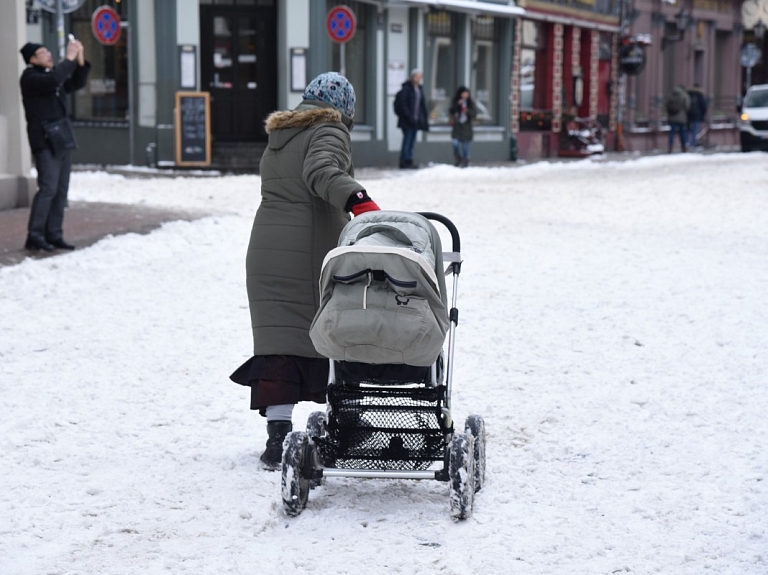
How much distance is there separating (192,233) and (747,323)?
5556 mm

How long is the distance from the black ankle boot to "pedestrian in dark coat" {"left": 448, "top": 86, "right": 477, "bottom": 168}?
67.9ft

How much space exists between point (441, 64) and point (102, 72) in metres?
7.83

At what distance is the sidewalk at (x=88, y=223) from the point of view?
10.9 metres

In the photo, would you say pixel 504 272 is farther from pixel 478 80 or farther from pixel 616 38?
pixel 616 38

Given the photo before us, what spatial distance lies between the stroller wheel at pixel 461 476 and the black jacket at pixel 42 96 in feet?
22.7

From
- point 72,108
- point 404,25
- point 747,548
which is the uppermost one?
point 404,25

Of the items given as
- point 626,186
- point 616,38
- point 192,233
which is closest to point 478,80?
point 616,38

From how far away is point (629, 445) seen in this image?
559cm

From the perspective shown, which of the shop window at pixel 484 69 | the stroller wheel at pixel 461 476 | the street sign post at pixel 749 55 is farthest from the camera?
the street sign post at pixel 749 55

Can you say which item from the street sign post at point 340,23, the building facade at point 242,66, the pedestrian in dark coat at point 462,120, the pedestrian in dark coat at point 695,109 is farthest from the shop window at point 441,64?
the pedestrian in dark coat at point 695,109

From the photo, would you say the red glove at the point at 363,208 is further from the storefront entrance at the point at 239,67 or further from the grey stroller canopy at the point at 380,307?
the storefront entrance at the point at 239,67

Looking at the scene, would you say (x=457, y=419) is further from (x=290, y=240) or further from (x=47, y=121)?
(x=47, y=121)

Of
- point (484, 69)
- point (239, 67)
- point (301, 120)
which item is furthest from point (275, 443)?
point (484, 69)

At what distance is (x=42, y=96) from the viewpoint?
34.8 ft
